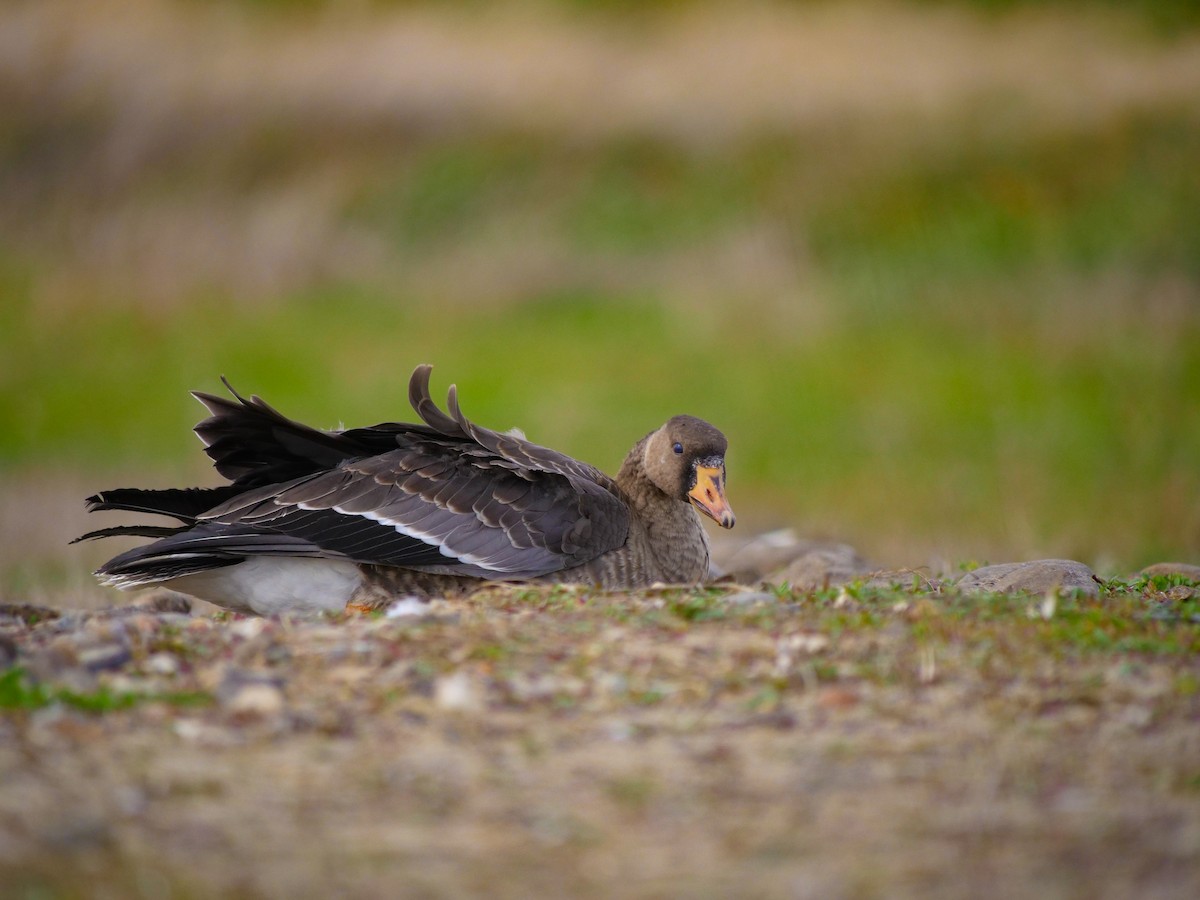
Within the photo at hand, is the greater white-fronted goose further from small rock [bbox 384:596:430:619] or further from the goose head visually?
small rock [bbox 384:596:430:619]

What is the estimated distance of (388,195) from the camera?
19.6m

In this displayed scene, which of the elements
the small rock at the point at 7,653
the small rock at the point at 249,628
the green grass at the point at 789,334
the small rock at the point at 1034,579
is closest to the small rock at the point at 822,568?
the small rock at the point at 1034,579

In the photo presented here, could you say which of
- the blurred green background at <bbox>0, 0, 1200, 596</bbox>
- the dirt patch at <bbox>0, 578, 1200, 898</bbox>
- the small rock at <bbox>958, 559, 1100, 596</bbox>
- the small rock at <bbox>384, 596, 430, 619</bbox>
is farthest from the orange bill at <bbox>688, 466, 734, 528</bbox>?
the blurred green background at <bbox>0, 0, 1200, 596</bbox>

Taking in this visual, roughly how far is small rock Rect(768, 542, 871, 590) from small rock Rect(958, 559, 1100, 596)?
79 centimetres

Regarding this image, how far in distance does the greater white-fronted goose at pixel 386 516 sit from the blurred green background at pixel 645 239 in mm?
5588

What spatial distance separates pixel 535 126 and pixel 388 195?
2264mm

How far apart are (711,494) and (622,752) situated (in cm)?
335

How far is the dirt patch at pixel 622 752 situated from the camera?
339 centimetres

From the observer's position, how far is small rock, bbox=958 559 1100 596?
6398 mm

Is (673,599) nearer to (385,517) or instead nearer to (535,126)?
(385,517)

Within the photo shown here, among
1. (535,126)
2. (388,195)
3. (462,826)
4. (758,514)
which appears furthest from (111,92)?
(462,826)

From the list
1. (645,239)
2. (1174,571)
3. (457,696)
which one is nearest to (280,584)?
(457,696)

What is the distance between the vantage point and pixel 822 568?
759 cm

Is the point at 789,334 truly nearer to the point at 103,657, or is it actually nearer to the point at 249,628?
the point at 249,628
